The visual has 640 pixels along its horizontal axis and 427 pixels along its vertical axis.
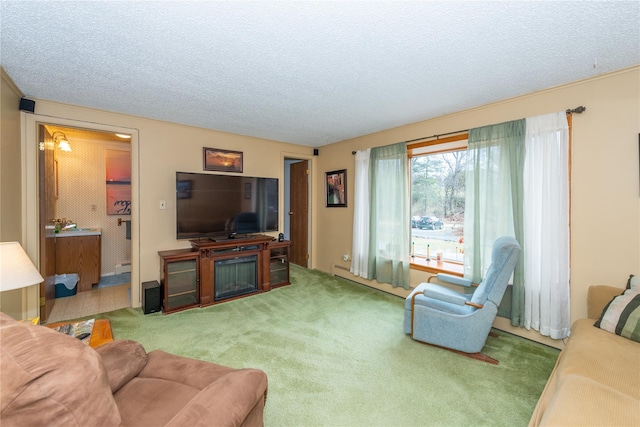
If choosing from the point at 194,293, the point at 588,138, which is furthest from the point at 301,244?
the point at 588,138

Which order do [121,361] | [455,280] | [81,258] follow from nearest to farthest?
[121,361]
[455,280]
[81,258]

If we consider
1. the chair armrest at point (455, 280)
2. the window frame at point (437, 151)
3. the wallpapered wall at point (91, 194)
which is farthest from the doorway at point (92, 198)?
the chair armrest at point (455, 280)

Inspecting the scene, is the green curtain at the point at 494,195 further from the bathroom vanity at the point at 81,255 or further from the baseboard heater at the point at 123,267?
the baseboard heater at the point at 123,267

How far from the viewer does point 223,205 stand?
149 inches

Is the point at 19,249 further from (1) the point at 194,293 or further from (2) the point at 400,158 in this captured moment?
(2) the point at 400,158

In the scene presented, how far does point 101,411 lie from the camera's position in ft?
2.55

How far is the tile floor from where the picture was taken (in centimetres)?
318

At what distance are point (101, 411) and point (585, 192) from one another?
346 cm

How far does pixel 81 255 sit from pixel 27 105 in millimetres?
2338

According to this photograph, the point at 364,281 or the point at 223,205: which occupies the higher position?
the point at 223,205

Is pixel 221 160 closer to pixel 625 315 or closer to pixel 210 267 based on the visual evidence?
pixel 210 267

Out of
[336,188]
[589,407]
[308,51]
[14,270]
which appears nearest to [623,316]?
[589,407]

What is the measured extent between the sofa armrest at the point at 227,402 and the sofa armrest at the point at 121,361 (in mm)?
497

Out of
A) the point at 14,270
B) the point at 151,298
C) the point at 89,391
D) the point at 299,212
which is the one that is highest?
the point at 299,212
